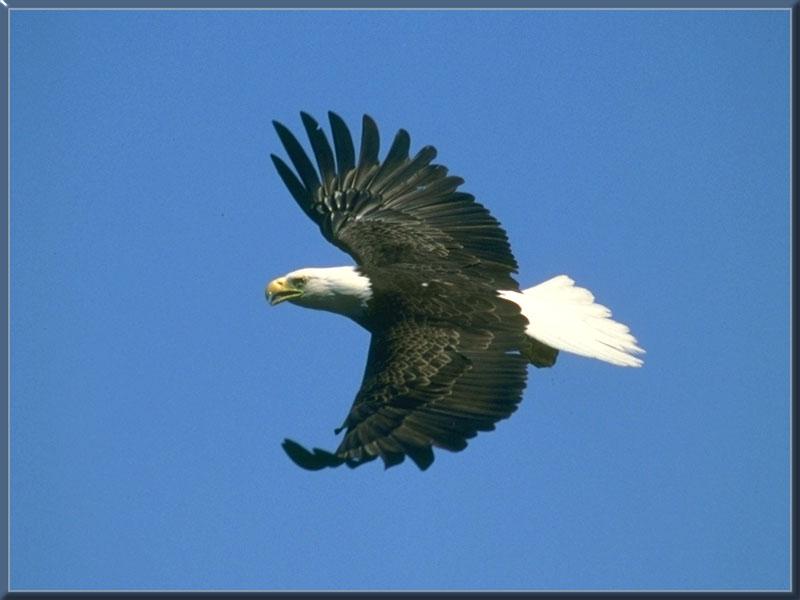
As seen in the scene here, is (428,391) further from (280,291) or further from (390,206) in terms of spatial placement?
(390,206)

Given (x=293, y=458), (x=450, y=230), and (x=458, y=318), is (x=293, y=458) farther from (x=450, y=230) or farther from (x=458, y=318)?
(x=450, y=230)

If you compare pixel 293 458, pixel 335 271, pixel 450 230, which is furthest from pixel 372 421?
pixel 450 230

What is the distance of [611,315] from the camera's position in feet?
32.7

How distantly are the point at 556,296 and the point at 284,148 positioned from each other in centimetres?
219

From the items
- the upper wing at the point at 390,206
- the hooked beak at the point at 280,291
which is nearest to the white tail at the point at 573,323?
the upper wing at the point at 390,206

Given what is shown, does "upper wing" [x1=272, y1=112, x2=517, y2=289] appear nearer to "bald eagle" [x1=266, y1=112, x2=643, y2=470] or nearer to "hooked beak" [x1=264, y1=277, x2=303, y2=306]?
"bald eagle" [x1=266, y1=112, x2=643, y2=470]

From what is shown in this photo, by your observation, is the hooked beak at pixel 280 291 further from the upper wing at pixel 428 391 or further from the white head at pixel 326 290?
the upper wing at pixel 428 391

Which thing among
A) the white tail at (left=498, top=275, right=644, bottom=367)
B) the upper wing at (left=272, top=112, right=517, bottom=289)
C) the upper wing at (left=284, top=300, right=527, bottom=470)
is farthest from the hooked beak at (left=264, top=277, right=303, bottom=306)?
the white tail at (left=498, top=275, right=644, bottom=367)

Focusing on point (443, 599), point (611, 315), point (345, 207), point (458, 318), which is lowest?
point (443, 599)

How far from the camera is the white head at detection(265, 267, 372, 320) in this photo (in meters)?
9.27

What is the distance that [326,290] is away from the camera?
947 cm

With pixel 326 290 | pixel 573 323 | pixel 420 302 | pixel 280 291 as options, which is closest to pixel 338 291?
pixel 326 290

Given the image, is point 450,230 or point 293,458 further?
point 450,230

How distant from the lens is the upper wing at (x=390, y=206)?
977 centimetres
